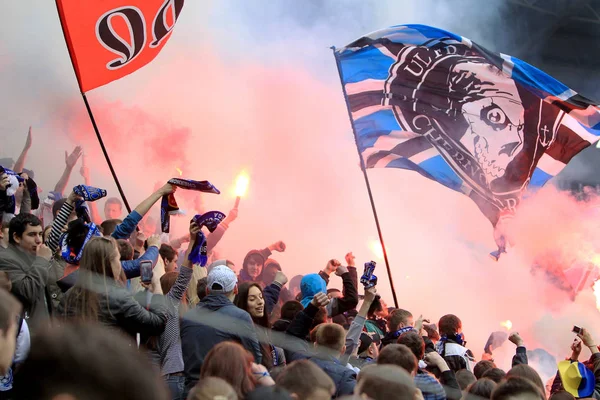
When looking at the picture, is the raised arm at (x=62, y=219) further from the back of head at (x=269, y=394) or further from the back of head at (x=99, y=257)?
the back of head at (x=269, y=394)

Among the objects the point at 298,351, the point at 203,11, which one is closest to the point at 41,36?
the point at 203,11

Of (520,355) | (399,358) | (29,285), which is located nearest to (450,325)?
(520,355)

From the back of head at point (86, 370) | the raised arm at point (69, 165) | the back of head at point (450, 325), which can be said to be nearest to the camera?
the back of head at point (86, 370)

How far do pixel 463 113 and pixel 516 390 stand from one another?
376cm

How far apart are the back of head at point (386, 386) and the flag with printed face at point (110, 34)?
3133 millimetres

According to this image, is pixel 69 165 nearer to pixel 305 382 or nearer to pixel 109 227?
pixel 109 227

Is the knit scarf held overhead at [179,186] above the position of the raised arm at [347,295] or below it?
above

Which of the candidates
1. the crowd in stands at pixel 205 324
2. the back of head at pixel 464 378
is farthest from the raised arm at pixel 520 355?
the back of head at pixel 464 378

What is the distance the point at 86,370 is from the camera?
1.04 metres

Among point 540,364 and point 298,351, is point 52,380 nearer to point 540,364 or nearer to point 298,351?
point 298,351

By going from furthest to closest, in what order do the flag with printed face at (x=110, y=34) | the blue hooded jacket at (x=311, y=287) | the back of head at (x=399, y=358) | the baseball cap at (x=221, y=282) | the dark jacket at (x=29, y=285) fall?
1. the flag with printed face at (x=110, y=34)
2. the blue hooded jacket at (x=311, y=287)
3. the baseball cap at (x=221, y=282)
4. the back of head at (x=399, y=358)
5. the dark jacket at (x=29, y=285)

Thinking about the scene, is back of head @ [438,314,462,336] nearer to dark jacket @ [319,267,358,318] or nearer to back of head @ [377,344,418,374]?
dark jacket @ [319,267,358,318]

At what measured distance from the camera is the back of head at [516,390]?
2.66 m

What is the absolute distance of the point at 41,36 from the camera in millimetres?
6660
